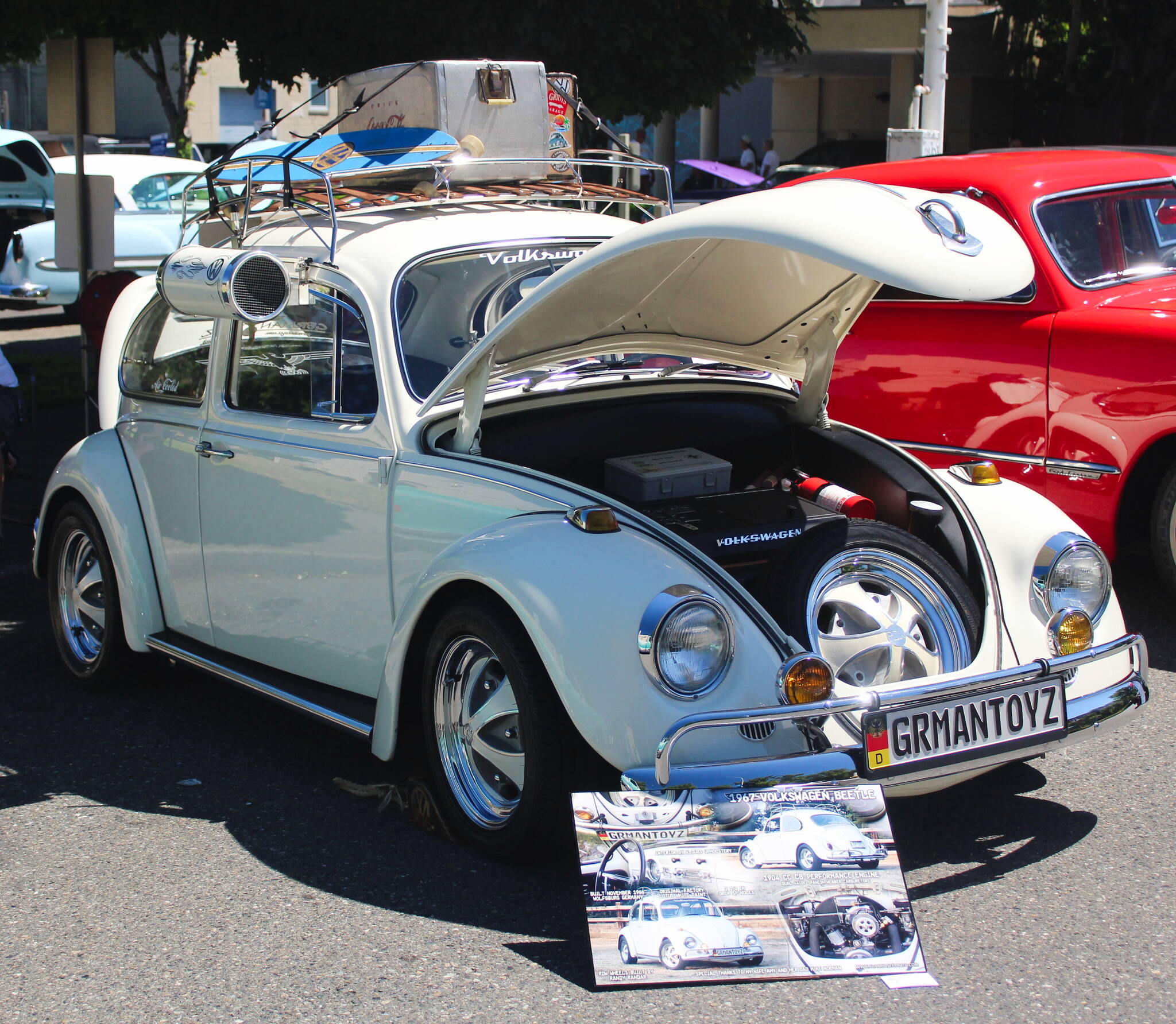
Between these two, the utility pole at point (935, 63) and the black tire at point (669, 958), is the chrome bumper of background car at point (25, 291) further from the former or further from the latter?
the black tire at point (669, 958)

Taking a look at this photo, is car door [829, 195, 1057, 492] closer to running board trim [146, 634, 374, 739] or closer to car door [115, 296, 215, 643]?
car door [115, 296, 215, 643]

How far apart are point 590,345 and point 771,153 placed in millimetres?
25493

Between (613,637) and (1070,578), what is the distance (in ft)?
4.82

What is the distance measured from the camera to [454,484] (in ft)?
13.0

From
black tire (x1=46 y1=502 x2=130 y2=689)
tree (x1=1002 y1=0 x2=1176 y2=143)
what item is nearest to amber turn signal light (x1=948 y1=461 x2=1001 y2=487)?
black tire (x1=46 y1=502 x2=130 y2=689)

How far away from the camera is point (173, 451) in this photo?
502 centimetres

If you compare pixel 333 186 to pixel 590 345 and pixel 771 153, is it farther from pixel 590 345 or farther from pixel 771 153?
pixel 771 153

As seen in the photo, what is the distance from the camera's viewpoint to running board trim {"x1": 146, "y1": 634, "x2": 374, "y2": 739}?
4.19 meters

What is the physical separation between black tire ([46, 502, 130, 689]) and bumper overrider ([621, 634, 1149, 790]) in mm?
2706

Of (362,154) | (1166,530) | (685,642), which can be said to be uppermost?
(362,154)

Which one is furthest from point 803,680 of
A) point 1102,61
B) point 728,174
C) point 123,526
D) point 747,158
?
point 1102,61

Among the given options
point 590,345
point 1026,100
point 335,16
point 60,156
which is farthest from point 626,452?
point 1026,100

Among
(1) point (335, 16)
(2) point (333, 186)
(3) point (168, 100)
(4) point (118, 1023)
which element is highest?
(3) point (168, 100)

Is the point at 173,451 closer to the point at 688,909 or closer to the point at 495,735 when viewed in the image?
the point at 495,735
